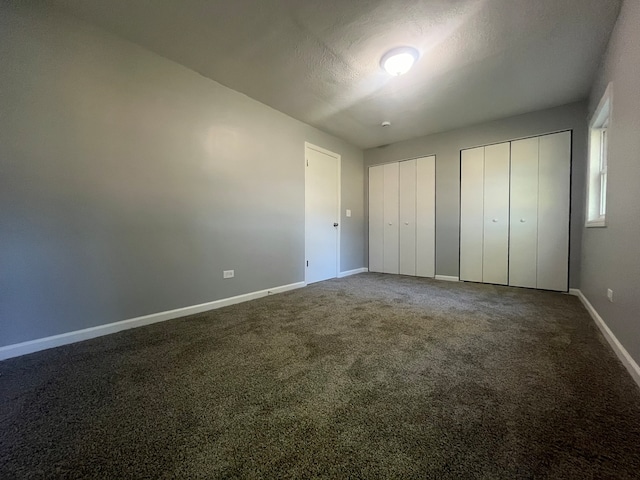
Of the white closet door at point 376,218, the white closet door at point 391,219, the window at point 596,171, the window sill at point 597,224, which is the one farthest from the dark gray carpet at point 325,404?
the white closet door at point 376,218

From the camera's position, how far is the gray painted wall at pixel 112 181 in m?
1.80

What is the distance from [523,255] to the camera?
374 centimetres

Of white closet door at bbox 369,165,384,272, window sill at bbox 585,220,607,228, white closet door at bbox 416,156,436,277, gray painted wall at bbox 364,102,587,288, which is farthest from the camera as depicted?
white closet door at bbox 369,165,384,272

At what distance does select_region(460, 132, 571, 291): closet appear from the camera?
3.49 m

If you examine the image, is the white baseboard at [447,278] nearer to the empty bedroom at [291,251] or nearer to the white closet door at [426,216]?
the white closet door at [426,216]

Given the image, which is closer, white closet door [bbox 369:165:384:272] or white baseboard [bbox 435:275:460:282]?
white baseboard [bbox 435:275:460:282]

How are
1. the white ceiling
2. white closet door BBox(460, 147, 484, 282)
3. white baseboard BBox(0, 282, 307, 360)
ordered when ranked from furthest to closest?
white closet door BBox(460, 147, 484, 282)
the white ceiling
white baseboard BBox(0, 282, 307, 360)

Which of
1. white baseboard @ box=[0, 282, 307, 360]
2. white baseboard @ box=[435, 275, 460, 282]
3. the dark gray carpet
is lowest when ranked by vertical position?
white baseboard @ box=[435, 275, 460, 282]

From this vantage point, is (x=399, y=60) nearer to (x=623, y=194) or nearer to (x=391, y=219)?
(x=623, y=194)

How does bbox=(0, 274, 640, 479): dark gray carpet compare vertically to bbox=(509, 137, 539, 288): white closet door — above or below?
below

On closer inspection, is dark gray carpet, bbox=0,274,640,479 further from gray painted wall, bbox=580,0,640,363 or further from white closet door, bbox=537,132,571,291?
white closet door, bbox=537,132,571,291

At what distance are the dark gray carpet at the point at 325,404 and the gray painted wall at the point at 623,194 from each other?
301mm

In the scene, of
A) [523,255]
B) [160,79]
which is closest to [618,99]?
[523,255]

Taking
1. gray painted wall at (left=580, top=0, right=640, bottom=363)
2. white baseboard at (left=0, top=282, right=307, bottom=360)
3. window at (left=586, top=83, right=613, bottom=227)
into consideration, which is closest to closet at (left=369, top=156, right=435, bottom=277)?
window at (left=586, top=83, right=613, bottom=227)
